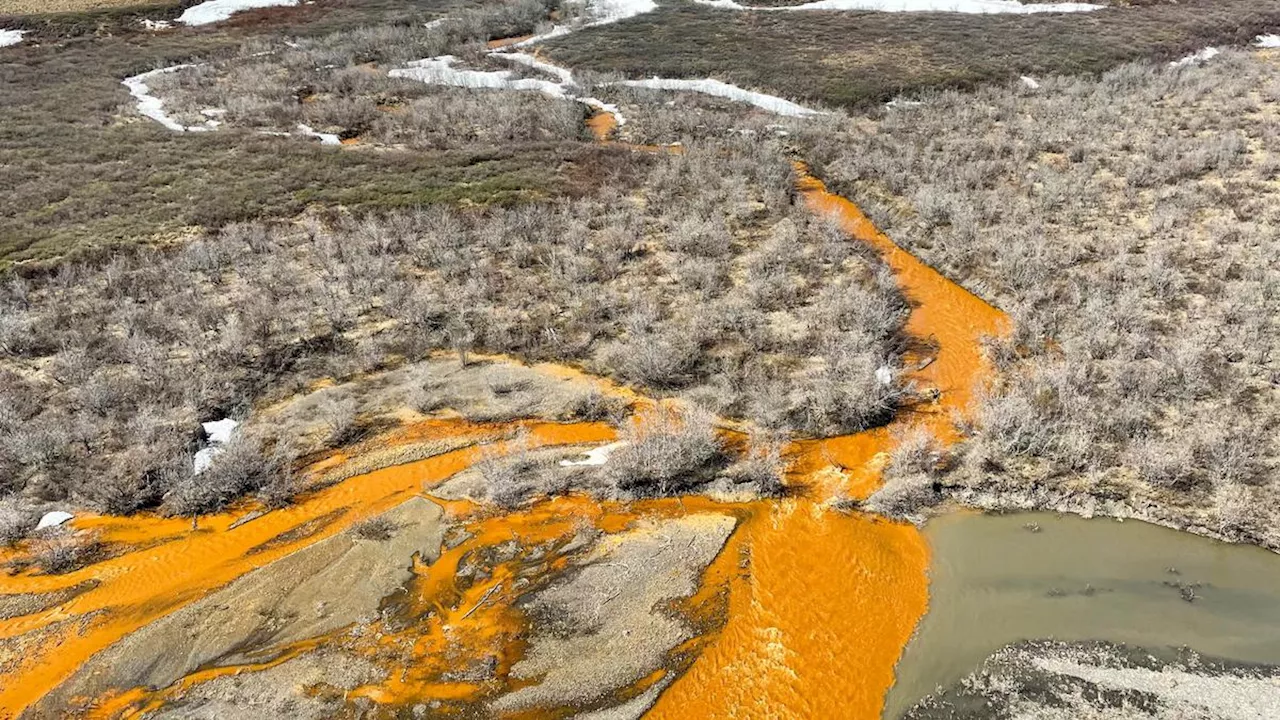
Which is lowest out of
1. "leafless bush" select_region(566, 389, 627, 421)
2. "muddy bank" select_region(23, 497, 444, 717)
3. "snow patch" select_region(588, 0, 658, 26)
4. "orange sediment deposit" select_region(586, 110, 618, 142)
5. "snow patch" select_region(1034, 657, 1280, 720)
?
"snow patch" select_region(1034, 657, 1280, 720)

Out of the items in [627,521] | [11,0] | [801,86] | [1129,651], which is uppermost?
[11,0]

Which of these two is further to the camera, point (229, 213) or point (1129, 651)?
point (229, 213)

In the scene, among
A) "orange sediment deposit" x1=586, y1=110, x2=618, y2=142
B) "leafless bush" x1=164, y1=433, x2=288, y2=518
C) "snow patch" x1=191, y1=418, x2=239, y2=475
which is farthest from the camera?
"orange sediment deposit" x1=586, y1=110, x2=618, y2=142

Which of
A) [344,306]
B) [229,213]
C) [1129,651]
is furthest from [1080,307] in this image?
[229,213]

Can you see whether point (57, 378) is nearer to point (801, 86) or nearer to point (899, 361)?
point (899, 361)

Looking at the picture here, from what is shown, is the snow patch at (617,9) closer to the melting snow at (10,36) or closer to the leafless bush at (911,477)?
the melting snow at (10,36)

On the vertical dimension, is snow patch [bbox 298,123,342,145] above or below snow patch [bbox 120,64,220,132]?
below

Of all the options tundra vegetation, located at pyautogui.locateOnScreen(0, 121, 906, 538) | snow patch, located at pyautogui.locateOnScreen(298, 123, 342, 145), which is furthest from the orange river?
snow patch, located at pyautogui.locateOnScreen(298, 123, 342, 145)

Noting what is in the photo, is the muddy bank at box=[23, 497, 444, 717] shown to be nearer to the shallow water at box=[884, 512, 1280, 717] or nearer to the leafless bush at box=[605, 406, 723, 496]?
the leafless bush at box=[605, 406, 723, 496]
